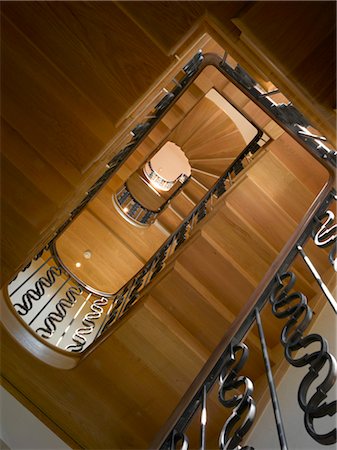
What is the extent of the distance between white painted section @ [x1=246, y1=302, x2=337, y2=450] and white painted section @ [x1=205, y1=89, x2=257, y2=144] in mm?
3171

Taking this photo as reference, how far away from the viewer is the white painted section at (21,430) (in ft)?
11.8

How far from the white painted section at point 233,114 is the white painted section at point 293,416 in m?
3.17

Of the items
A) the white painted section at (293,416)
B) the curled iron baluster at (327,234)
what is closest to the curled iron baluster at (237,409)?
the curled iron baluster at (327,234)

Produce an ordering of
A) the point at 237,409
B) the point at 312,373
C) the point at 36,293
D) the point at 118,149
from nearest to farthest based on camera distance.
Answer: the point at 312,373, the point at 237,409, the point at 118,149, the point at 36,293

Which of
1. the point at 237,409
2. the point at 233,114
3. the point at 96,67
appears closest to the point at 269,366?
the point at 237,409

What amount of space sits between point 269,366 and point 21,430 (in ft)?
9.57

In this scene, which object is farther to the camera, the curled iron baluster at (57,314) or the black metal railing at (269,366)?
the curled iron baluster at (57,314)

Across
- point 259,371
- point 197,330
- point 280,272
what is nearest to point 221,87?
point 197,330

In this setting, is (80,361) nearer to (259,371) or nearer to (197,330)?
(197,330)

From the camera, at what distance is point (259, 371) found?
166 inches

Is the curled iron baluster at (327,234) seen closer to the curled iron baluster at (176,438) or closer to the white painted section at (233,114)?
the curled iron baluster at (176,438)

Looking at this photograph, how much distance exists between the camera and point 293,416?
284cm

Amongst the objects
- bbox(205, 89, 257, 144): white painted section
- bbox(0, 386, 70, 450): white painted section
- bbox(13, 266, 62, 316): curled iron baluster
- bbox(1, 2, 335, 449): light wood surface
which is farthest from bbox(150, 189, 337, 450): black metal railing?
bbox(205, 89, 257, 144): white painted section

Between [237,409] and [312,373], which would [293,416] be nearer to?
[237,409]
